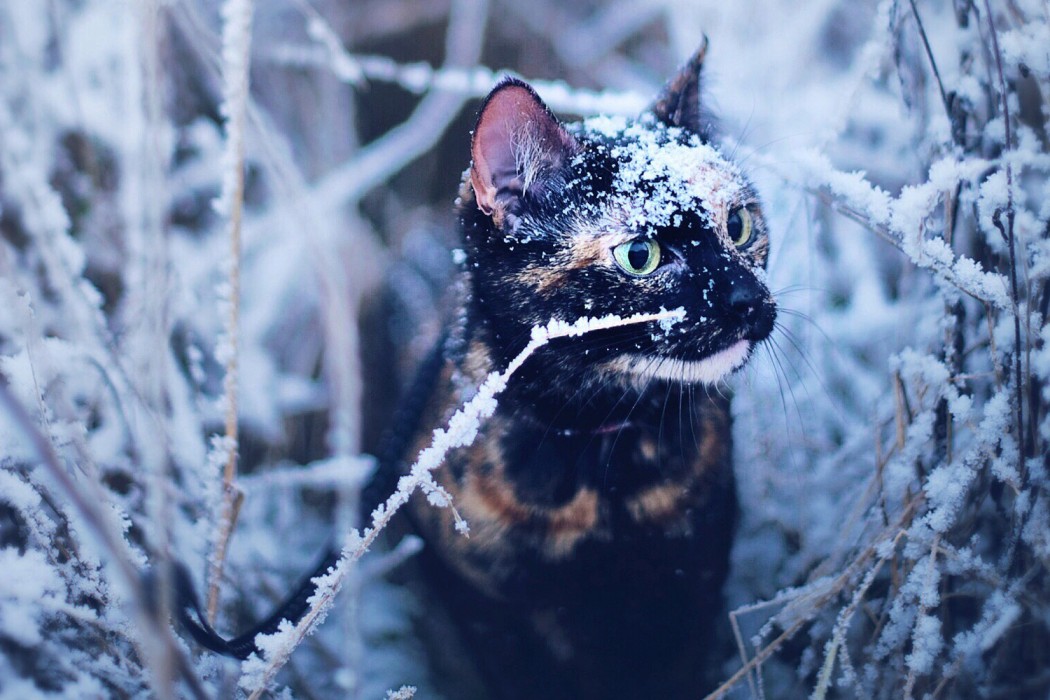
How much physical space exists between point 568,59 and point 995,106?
4.60 feet

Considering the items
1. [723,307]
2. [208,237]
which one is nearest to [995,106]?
[723,307]

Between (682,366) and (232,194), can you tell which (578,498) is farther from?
(232,194)

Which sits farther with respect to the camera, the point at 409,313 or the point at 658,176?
the point at 409,313

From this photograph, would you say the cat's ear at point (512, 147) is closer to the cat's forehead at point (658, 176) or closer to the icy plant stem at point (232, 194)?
the cat's forehead at point (658, 176)

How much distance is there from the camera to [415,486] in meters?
0.96

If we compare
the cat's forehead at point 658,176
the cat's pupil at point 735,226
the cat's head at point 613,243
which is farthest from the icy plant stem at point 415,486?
the cat's pupil at point 735,226

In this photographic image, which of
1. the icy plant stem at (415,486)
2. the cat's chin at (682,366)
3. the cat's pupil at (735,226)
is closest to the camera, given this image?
the icy plant stem at (415,486)

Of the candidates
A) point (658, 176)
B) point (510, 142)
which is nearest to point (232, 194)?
point (510, 142)

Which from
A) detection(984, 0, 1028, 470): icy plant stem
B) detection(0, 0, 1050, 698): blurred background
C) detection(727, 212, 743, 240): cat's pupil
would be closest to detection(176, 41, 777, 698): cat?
detection(727, 212, 743, 240): cat's pupil

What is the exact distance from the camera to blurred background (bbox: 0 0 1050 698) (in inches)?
41.3

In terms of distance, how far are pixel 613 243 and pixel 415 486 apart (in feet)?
1.43

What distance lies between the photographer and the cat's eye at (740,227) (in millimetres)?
1164

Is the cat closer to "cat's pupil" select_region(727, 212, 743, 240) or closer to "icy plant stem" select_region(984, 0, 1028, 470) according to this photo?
"cat's pupil" select_region(727, 212, 743, 240)

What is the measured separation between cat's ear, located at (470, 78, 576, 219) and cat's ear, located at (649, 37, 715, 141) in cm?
25
